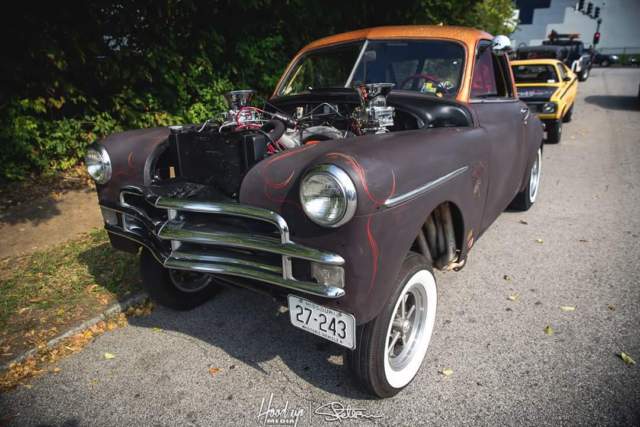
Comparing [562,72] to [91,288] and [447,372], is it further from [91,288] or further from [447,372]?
[91,288]

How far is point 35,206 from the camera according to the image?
497 cm

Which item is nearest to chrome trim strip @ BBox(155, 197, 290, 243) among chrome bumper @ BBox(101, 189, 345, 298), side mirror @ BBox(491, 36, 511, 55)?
chrome bumper @ BBox(101, 189, 345, 298)

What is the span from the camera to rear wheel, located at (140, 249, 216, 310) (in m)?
2.95

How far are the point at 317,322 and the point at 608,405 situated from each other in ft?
4.89

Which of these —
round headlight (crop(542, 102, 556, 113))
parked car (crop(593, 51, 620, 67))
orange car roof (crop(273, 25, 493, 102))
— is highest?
orange car roof (crop(273, 25, 493, 102))

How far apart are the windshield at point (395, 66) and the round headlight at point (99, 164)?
160 centimetres

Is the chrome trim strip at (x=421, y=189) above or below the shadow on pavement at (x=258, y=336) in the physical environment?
above

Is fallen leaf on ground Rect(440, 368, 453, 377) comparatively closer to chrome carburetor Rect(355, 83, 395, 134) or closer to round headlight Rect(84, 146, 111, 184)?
chrome carburetor Rect(355, 83, 395, 134)

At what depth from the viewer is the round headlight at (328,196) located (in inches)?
65.9

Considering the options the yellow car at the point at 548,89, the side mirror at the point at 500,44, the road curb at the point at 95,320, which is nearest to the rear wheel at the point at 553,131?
the yellow car at the point at 548,89

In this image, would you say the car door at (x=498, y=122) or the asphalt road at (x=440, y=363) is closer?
the asphalt road at (x=440, y=363)

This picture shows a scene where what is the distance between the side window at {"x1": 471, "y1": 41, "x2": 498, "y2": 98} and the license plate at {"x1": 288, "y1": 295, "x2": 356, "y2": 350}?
201cm

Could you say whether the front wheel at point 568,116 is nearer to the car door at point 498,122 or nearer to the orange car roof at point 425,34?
the car door at point 498,122

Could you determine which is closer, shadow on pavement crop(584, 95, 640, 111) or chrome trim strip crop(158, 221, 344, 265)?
chrome trim strip crop(158, 221, 344, 265)
